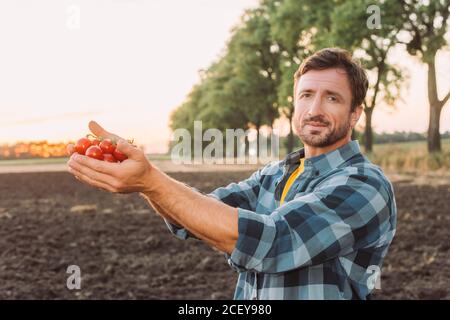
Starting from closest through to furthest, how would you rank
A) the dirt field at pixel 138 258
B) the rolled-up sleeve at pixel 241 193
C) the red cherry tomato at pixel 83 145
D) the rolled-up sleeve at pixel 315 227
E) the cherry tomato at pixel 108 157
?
1. the rolled-up sleeve at pixel 315 227
2. the cherry tomato at pixel 108 157
3. the red cherry tomato at pixel 83 145
4. the rolled-up sleeve at pixel 241 193
5. the dirt field at pixel 138 258

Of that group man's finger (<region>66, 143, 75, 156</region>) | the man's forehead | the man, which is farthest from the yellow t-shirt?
man's finger (<region>66, 143, 75, 156</region>)

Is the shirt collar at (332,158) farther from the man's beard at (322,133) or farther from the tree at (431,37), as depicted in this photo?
the tree at (431,37)

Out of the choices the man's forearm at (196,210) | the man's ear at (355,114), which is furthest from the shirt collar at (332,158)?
the man's forearm at (196,210)

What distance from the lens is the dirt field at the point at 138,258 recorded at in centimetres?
803

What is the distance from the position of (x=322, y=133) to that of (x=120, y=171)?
1008 millimetres

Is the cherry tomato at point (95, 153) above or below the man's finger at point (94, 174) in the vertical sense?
above

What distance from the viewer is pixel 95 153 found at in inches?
91.1

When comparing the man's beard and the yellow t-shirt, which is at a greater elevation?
the man's beard

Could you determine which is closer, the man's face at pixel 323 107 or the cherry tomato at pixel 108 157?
the cherry tomato at pixel 108 157

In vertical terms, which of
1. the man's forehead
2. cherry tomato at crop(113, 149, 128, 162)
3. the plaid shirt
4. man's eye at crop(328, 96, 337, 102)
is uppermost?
the man's forehead

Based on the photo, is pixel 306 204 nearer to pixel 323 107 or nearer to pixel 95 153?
pixel 323 107

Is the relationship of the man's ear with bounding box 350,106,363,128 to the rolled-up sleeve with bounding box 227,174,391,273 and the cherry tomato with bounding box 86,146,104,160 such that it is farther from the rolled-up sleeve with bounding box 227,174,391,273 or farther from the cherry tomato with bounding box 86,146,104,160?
the cherry tomato with bounding box 86,146,104,160

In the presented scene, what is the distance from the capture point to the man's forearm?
6.91ft

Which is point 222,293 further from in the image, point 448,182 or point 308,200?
point 448,182
